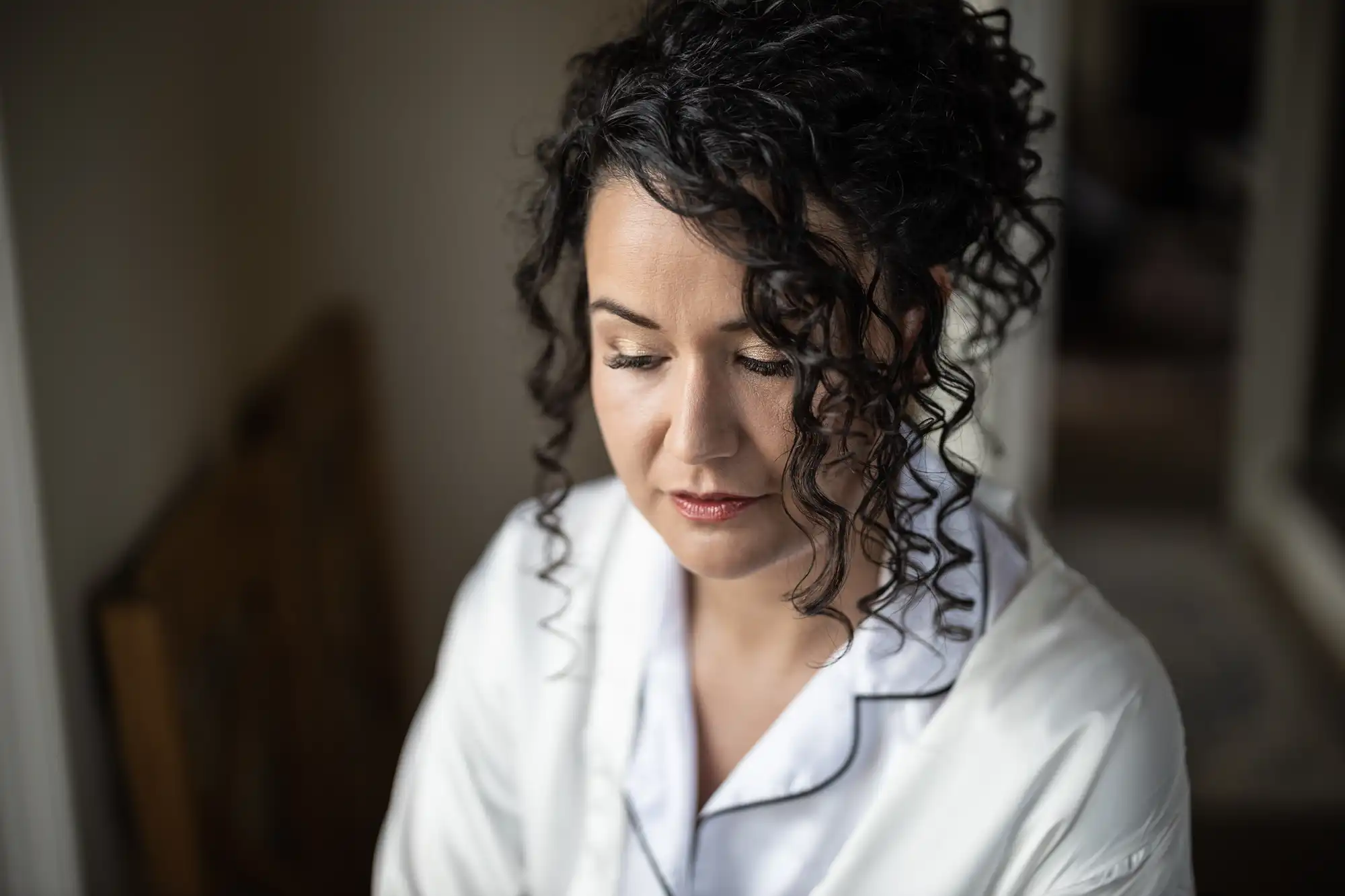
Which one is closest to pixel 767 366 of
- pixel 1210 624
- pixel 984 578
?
pixel 984 578

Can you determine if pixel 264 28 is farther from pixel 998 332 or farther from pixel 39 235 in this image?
pixel 998 332

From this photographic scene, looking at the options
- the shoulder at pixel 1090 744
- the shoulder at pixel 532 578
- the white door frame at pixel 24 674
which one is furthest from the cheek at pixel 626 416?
the white door frame at pixel 24 674

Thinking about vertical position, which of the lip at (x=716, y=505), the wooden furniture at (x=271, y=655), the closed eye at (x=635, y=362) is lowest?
the wooden furniture at (x=271, y=655)

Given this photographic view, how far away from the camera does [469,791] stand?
1.26m

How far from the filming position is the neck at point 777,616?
1.16 m

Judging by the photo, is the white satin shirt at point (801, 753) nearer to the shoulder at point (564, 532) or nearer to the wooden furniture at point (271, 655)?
the shoulder at point (564, 532)

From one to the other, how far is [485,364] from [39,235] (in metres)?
1.08

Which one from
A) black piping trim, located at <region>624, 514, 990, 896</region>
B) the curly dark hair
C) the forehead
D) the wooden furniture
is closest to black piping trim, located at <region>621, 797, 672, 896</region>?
black piping trim, located at <region>624, 514, 990, 896</region>

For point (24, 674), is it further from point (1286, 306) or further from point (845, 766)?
point (1286, 306)

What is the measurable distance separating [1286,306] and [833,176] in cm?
315

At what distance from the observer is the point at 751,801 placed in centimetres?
Result: 113

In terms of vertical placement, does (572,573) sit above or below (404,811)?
above

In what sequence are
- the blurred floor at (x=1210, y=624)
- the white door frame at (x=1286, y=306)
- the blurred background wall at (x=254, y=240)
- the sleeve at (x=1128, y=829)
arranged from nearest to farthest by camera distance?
the sleeve at (x=1128, y=829)
the blurred background wall at (x=254, y=240)
the blurred floor at (x=1210, y=624)
the white door frame at (x=1286, y=306)

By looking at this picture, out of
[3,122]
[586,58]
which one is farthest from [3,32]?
[586,58]
